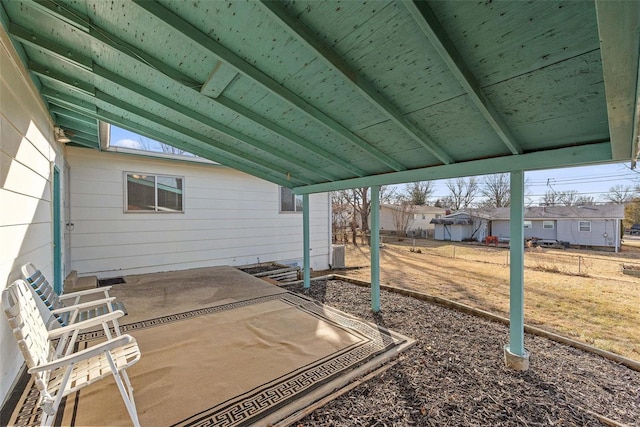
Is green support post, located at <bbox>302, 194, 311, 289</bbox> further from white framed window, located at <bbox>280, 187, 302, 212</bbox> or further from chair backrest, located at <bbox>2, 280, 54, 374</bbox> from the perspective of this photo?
chair backrest, located at <bbox>2, 280, 54, 374</bbox>

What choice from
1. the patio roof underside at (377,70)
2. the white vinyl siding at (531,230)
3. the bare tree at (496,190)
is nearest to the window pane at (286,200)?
the patio roof underside at (377,70)

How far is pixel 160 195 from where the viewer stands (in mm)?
6828

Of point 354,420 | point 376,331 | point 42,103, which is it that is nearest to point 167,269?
point 42,103

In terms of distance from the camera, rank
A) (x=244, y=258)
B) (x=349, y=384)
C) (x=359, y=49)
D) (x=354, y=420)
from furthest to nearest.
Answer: (x=244, y=258)
(x=349, y=384)
(x=354, y=420)
(x=359, y=49)

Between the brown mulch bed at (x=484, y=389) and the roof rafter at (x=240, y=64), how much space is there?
240cm

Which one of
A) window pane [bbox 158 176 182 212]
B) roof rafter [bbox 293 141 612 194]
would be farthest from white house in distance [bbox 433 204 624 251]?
roof rafter [bbox 293 141 612 194]

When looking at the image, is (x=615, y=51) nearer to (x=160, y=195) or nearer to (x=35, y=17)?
(x=35, y=17)

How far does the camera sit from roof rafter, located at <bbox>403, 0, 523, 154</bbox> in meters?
1.39

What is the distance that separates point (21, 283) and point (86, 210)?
467 cm

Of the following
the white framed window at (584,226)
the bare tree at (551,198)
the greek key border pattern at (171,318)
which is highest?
the bare tree at (551,198)

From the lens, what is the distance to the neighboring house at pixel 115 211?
228cm

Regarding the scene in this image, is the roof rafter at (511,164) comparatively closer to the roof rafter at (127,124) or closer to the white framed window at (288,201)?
the roof rafter at (127,124)

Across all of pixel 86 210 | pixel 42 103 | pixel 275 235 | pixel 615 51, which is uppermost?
pixel 42 103

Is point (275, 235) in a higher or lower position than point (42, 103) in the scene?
lower
